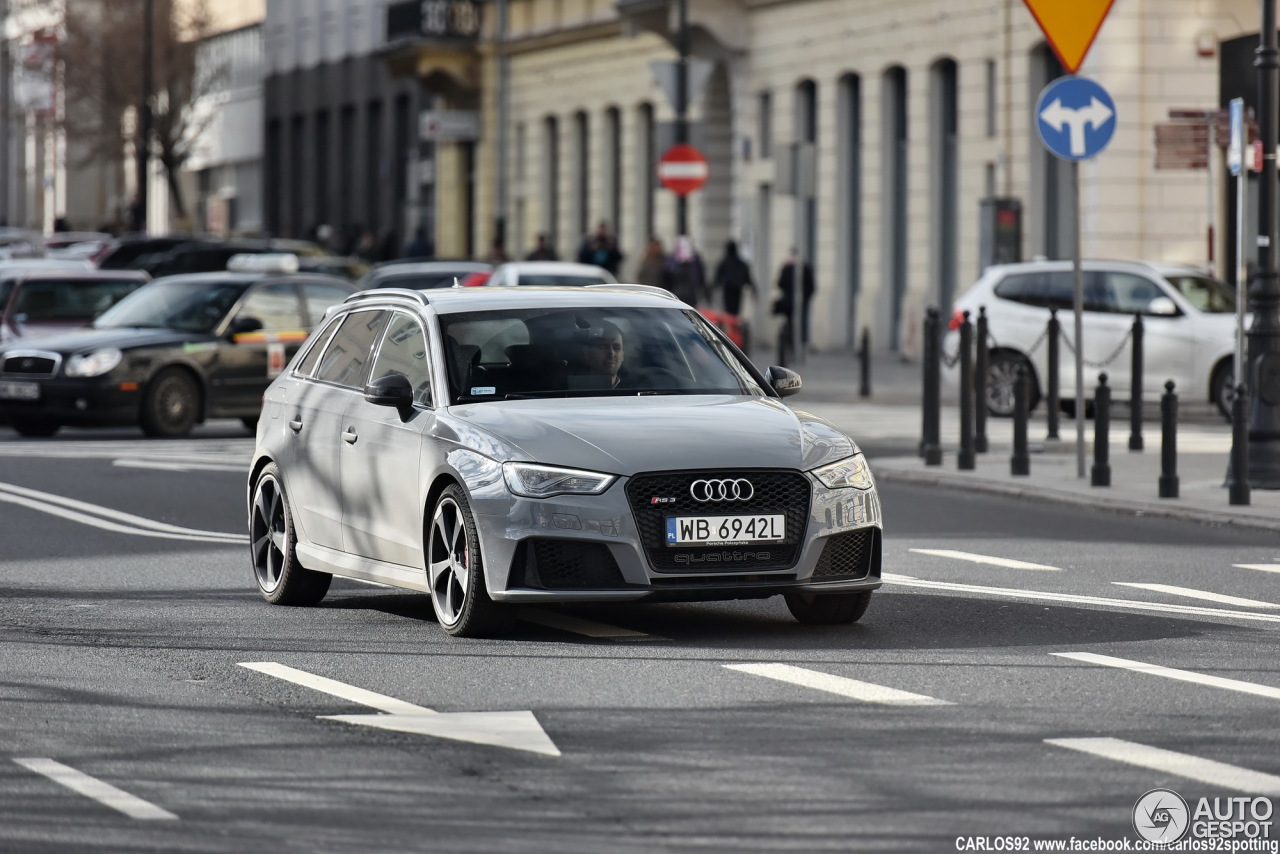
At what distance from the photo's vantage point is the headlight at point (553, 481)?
33.4 feet

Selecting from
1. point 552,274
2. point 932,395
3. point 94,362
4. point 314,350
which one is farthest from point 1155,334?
point 314,350

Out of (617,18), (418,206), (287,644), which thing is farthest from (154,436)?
(418,206)

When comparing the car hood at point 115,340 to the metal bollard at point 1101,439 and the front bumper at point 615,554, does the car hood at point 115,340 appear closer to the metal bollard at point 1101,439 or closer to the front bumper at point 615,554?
the metal bollard at point 1101,439

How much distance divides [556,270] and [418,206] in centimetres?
3290

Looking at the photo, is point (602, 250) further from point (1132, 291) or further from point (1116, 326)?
point (1116, 326)

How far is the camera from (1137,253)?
33.7 m

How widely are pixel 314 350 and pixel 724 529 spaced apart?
3.17 metres

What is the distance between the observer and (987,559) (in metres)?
14.2

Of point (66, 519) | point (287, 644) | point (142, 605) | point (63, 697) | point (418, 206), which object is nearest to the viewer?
point (63, 697)

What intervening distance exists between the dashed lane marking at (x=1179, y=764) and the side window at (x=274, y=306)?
18.2 m

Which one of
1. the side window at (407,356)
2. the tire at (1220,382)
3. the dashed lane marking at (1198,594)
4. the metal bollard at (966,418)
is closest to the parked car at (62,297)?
the tire at (1220,382)

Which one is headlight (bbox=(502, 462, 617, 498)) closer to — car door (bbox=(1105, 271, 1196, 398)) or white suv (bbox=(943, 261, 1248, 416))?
white suv (bbox=(943, 261, 1248, 416))

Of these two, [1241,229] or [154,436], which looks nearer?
[1241,229]

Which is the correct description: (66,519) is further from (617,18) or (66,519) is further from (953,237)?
(617,18)
